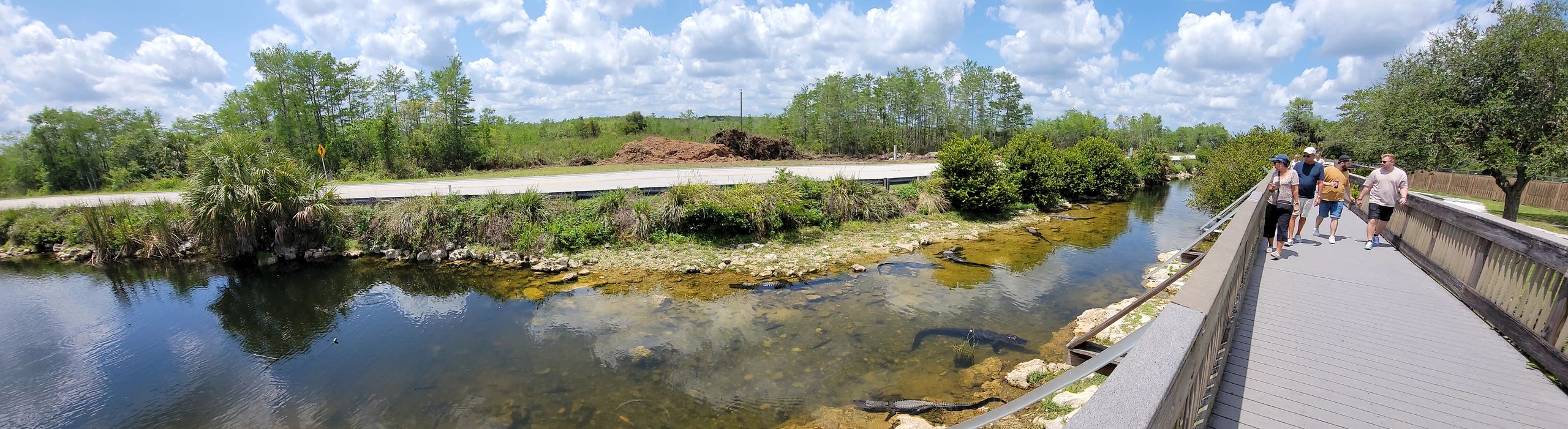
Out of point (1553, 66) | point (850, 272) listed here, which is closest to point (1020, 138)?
point (1553, 66)

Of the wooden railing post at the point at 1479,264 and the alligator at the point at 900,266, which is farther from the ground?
the wooden railing post at the point at 1479,264

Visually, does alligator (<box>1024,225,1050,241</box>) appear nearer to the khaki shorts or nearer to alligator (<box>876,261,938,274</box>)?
alligator (<box>876,261,938,274</box>)

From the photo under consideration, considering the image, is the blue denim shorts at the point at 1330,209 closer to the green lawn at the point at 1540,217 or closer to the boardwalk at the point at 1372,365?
the boardwalk at the point at 1372,365

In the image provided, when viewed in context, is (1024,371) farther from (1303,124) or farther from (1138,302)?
(1303,124)

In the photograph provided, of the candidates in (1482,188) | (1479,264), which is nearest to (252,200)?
(1479,264)

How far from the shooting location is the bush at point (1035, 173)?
890 inches

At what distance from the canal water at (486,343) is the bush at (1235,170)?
23.2 feet

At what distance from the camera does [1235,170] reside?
17781mm

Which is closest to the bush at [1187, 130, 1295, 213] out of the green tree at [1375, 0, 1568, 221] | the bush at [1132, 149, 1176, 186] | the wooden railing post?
the green tree at [1375, 0, 1568, 221]

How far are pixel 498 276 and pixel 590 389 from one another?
6.88m

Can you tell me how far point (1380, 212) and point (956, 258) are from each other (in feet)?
25.5

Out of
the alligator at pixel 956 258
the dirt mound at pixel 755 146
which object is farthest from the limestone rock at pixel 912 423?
the dirt mound at pixel 755 146

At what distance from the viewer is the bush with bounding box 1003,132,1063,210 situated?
22.6m

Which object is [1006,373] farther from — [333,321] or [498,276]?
[333,321]
